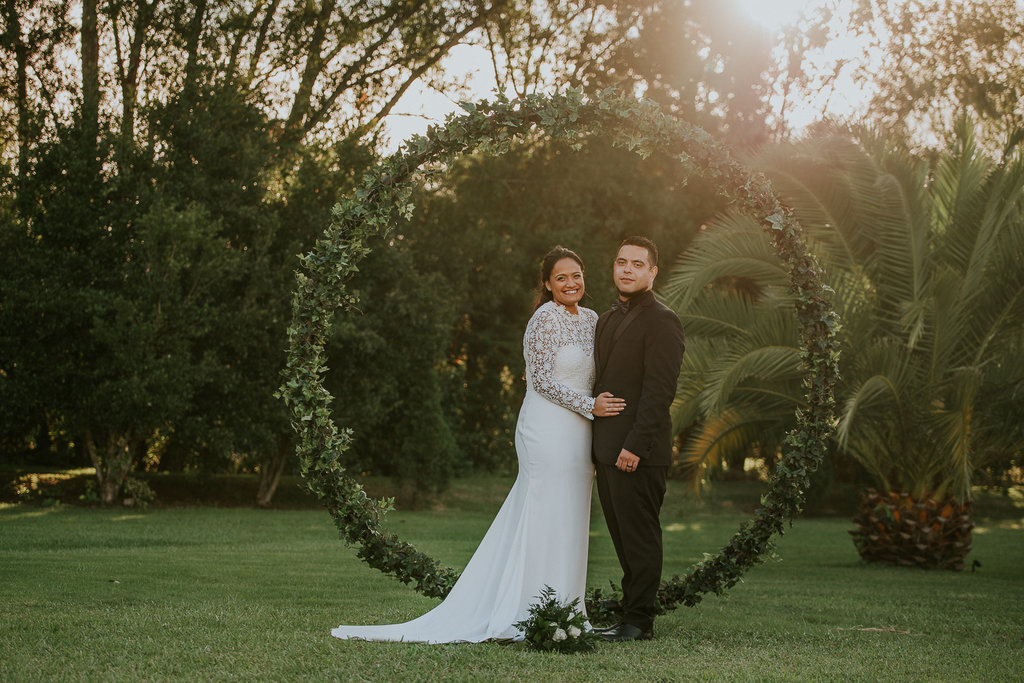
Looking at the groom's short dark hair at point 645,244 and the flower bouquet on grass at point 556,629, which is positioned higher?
the groom's short dark hair at point 645,244

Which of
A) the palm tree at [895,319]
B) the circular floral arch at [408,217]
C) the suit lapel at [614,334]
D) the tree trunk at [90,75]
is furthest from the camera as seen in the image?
the tree trunk at [90,75]

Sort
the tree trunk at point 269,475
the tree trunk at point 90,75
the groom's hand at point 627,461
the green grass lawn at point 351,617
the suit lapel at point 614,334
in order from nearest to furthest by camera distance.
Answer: the green grass lawn at point 351,617 → the groom's hand at point 627,461 → the suit lapel at point 614,334 → the tree trunk at point 90,75 → the tree trunk at point 269,475

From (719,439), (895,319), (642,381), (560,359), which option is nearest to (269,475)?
(719,439)

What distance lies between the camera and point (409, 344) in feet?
65.5

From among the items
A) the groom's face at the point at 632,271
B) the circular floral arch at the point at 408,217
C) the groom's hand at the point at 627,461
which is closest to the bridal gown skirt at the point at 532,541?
the groom's hand at the point at 627,461

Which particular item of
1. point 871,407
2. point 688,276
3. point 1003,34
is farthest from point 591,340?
point 1003,34

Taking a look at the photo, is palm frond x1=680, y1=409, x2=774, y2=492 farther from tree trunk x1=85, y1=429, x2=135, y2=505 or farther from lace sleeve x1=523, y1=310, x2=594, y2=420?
tree trunk x1=85, y1=429, x2=135, y2=505

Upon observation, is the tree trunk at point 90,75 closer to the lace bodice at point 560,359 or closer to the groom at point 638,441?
the lace bodice at point 560,359

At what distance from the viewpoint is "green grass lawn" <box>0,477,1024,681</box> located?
546 cm

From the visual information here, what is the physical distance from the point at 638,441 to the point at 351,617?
2.61 m

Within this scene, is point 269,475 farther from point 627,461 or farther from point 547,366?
point 627,461

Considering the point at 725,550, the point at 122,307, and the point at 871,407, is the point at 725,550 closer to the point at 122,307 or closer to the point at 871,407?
the point at 871,407

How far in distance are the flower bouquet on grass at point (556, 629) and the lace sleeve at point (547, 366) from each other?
4.03 feet

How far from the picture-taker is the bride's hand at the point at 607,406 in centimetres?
641
